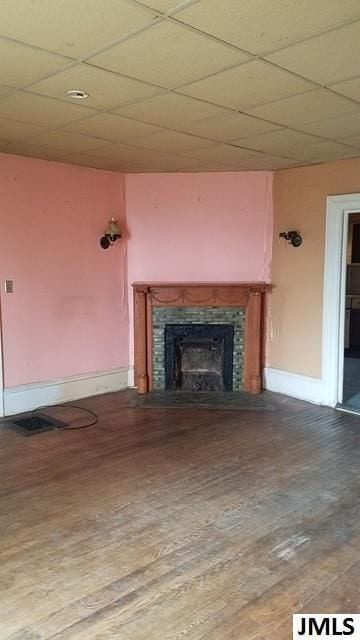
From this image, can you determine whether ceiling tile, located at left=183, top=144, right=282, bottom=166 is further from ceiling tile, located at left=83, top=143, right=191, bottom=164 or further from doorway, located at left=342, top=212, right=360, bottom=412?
doorway, located at left=342, top=212, right=360, bottom=412

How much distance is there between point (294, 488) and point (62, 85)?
2804 millimetres

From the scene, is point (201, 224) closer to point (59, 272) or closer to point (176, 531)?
point (59, 272)

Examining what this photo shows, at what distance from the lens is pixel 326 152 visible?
4215mm

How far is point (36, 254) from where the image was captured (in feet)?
15.3

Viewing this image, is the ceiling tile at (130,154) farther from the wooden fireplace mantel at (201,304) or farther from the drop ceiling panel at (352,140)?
the drop ceiling panel at (352,140)

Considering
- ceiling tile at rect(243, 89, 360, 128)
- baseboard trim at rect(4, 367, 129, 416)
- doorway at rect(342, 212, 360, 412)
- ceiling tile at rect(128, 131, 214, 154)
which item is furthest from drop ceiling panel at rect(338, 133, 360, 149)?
doorway at rect(342, 212, 360, 412)

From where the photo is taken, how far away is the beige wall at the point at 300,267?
477cm

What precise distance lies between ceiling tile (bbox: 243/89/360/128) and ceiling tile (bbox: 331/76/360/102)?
0.05 metres

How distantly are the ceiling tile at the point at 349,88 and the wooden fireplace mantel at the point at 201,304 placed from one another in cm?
261

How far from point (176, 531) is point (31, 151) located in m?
3.38

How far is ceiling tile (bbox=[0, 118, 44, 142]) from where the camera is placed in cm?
337

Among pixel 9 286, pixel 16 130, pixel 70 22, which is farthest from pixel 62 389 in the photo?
pixel 70 22

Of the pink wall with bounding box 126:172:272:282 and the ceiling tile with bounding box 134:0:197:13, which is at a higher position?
the ceiling tile with bounding box 134:0:197:13

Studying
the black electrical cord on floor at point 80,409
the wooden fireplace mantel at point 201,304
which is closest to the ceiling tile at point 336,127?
the wooden fireplace mantel at point 201,304
